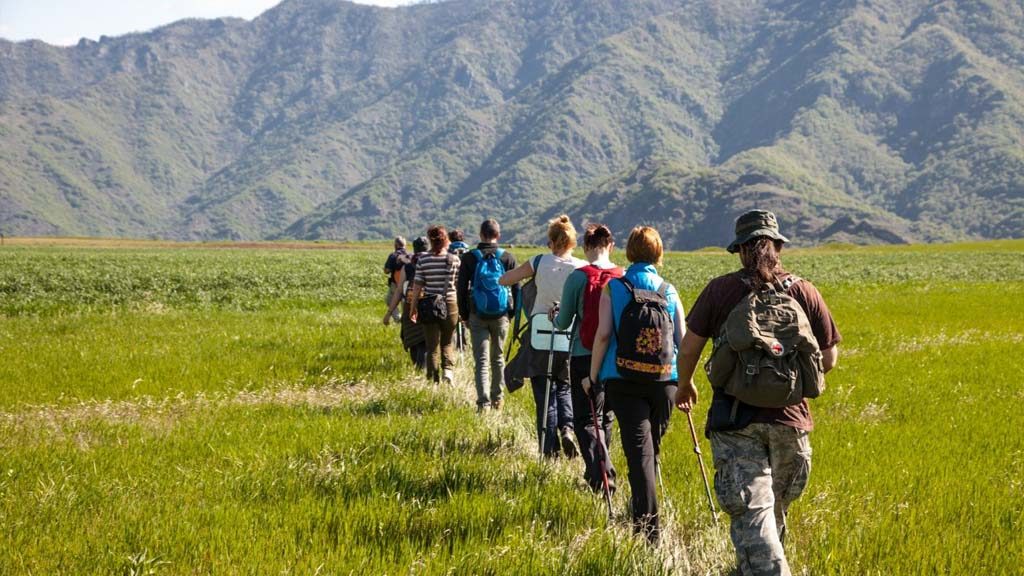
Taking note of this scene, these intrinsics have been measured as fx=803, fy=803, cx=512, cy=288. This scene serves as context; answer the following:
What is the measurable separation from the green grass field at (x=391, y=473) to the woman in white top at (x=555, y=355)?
35 centimetres

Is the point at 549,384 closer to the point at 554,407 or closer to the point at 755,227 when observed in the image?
the point at 554,407

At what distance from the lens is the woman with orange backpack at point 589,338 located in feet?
22.6

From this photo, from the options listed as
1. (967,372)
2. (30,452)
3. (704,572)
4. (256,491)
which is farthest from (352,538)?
(967,372)

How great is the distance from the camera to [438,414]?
33.7 feet

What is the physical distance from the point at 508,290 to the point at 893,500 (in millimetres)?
5739

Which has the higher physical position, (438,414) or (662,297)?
(662,297)

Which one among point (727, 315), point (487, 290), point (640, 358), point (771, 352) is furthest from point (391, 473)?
point (771, 352)

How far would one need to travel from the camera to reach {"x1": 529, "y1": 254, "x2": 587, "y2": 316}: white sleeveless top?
26.6ft

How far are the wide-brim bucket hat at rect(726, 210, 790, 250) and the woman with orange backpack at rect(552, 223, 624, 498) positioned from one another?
1.90 meters

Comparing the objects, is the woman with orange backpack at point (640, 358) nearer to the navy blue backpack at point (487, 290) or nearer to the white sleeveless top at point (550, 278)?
the white sleeveless top at point (550, 278)

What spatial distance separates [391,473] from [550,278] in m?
2.48

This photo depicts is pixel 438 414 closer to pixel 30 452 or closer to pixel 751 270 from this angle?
pixel 30 452

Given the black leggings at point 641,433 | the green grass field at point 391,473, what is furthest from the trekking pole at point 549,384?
the black leggings at point 641,433

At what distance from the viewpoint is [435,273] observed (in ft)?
38.0
